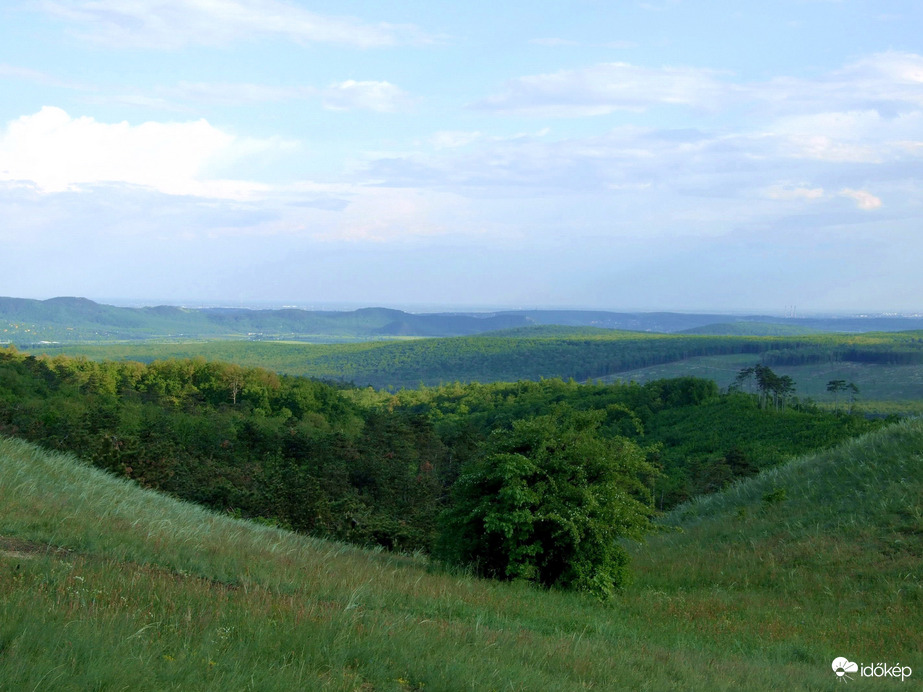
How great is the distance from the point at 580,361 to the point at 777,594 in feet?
520

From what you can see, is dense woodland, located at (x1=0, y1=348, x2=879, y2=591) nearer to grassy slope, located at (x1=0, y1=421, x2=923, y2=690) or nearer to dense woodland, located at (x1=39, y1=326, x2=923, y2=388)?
grassy slope, located at (x1=0, y1=421, x2=923, y2=690)

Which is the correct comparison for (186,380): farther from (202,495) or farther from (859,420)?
(859,420)

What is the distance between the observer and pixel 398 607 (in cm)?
743

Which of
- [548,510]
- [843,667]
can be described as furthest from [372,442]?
[843,667]

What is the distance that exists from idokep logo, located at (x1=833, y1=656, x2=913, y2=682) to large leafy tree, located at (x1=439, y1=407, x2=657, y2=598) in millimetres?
3717

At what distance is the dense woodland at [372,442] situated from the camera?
12.3 m

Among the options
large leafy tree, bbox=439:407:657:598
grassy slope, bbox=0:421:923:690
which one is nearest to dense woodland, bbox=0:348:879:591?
large leafy tree, bbox=439:407:657:598

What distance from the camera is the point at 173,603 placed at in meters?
5.68

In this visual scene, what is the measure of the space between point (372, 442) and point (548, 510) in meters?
35.8

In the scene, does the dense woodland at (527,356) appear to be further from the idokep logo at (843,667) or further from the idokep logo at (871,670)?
the idokep logo at (843,667)

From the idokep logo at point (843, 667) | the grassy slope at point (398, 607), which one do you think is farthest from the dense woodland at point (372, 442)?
the idokep logo at point (843, 667)

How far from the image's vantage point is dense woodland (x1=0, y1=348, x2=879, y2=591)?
40.3ft

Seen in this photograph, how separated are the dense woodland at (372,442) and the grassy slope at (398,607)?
2216 mm

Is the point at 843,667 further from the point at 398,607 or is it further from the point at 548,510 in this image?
the point at 398,607
